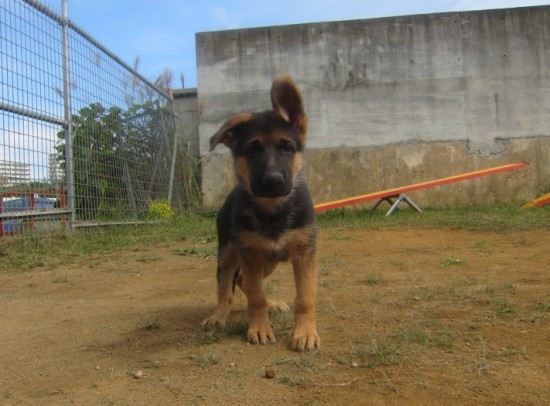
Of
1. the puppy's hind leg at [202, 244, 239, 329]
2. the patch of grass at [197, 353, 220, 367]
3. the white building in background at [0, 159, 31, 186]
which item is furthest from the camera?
the white building in background at [0, 159, 31, 186]

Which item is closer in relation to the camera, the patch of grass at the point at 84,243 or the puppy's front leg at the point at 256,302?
the puppy's front leg at the point at 256,302

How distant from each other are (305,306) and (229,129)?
118 cm

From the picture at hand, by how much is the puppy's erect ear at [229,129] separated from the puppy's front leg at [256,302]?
0.73 m

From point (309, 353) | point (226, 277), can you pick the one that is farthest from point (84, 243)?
point (309, 353)

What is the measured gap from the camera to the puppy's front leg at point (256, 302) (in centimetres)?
298

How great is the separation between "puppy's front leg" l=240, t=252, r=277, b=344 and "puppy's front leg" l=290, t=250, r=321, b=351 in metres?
0.20

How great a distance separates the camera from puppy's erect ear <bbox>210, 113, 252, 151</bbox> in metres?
3.08

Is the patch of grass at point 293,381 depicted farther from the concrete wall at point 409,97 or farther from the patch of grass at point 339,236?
the concrete wall at point 409,97

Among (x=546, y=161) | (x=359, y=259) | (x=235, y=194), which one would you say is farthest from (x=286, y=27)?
(x=235, y=194)

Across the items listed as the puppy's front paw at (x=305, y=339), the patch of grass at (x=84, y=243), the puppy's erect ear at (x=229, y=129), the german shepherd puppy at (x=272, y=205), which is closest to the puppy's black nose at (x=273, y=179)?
the german shepherd puppy at (x=272, y=205)

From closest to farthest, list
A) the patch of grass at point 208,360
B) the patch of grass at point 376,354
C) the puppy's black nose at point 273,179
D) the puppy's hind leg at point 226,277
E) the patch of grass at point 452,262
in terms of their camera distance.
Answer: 1. the patch of grass at point 376,354
2. the patch of grass at point 208,360
3. the puppy's black nose at point 273,179
4. the puppy's hind leg at point 226,277
5. the patch of grass at point 452,262

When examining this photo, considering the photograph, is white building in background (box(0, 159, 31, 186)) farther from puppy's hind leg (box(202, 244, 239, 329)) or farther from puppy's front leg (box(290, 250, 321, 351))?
puppy's front leg (box(290, 250, 321, 351))

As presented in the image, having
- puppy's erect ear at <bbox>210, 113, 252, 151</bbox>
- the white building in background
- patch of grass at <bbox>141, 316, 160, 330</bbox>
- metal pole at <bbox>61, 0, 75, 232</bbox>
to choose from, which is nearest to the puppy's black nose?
puppy's erect ear at <bbox>210, 113, 252, 151</bbox>

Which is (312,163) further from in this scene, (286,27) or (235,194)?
(235,194)
